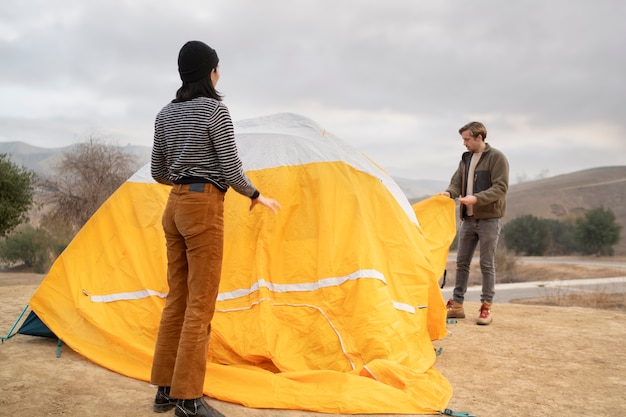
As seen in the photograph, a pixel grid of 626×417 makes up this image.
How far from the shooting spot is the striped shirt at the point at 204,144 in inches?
121

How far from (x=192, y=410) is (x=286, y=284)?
155cm

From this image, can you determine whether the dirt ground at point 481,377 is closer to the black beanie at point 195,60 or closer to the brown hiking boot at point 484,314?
the brown hiking boot at point 484,314

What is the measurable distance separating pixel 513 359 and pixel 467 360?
457mm

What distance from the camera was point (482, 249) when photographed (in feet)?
20.5

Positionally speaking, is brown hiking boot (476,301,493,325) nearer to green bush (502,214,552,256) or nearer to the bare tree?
the bare tree

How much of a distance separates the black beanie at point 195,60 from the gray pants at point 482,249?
4.22 meters

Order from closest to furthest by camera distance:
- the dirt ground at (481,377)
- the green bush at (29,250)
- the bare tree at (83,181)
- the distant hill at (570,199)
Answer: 1. the dirt ground at (481,377)
2. the green bush at (29,250)
3. the bare tree at (83,181)
4. the distant hill at (570,199)

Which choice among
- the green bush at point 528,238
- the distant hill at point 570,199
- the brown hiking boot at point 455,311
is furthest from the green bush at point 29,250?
the distant hill at point 570,199

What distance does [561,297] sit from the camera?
1198 cm

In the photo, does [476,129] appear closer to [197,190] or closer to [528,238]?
[197,190]

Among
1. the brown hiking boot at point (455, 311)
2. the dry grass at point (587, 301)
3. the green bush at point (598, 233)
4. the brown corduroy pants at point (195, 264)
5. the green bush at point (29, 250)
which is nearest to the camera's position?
the brown corduroy pants at point (195, 264)

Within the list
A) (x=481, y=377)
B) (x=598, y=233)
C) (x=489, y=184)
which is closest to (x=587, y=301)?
(x=489, y=184)

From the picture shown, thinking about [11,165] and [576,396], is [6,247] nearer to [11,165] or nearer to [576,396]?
[11,165]

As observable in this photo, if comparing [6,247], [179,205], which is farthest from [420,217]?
[6,247]
